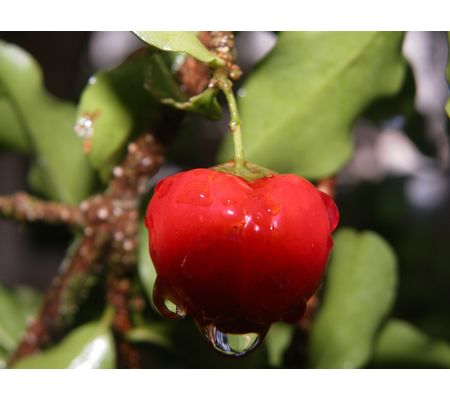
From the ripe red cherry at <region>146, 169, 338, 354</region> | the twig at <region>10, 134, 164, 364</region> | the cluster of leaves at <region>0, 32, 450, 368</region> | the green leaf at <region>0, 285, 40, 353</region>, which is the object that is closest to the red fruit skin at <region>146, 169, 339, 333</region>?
the ripe red cherry at <region>146, 169, 338, 354</region>

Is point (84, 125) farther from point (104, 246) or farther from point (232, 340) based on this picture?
point (232, 340)

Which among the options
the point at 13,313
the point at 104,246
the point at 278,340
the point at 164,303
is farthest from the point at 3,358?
the point at 164,303

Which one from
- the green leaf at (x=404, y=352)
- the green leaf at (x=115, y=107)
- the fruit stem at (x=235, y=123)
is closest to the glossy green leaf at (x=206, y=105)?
the fruit stem at (x=235, y=123)

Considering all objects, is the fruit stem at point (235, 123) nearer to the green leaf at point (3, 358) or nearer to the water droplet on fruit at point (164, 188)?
the water droplet on fruit at point (164, 188)

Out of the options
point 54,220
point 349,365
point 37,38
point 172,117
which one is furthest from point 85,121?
point 37,38

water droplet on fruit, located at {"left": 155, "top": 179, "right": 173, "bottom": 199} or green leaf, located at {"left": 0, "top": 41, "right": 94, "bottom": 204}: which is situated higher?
water droplet on fruit, located at {"left": 155, "top": 179, "right": 173, "bottom": 199}

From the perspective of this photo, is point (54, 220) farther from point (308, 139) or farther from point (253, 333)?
point (253, 333)

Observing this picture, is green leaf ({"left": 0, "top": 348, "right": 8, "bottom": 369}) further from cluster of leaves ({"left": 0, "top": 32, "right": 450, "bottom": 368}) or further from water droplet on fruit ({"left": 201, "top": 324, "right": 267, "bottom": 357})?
water droplet on fruit ({"left": 201, "top": 324, "right": 267, "bottom": 357})
